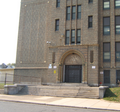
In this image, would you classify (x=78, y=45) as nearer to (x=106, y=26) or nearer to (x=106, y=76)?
(x=106, y=26)

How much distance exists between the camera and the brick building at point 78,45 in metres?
25.2

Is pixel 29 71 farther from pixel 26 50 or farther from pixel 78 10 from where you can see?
pixel 78 10

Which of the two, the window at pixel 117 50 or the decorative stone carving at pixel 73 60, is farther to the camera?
the decorative stone carving at pixel 73 60

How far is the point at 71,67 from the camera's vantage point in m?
26.7

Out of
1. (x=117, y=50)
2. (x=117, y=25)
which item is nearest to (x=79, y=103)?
(x=117, y=50)

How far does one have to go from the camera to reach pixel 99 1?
88.1 ft

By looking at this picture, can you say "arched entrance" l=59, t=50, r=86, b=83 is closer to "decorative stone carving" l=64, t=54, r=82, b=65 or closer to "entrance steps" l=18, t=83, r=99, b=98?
"decorative stone carving" l=64, t=54, r=82, b=65

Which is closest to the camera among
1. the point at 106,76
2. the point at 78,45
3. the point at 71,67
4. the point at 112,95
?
the point at 112,95

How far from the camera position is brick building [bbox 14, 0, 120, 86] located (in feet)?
82.6

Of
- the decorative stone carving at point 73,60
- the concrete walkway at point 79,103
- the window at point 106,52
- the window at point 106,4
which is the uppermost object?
the window at point 106,4

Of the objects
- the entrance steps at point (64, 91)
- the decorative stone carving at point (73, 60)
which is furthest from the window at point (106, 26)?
the entrance steps at point (64, 91)

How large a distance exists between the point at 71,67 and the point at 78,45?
365 cm

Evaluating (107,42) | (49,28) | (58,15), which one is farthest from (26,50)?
(107,42)

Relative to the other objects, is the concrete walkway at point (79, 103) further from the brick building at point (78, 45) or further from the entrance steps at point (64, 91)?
the brick building at point (78, 45)
